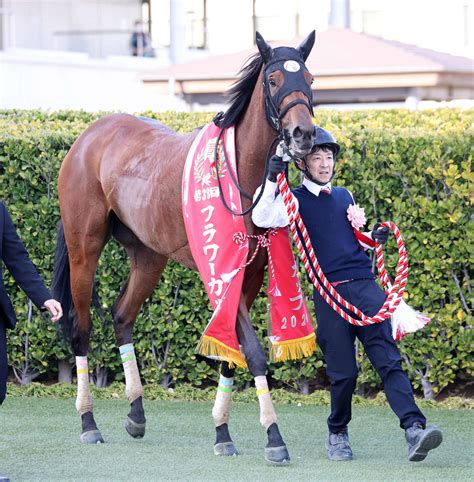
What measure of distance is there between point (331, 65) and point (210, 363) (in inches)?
201

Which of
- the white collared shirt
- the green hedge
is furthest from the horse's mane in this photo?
the green hedge

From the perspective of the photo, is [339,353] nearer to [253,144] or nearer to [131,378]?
[253,144]

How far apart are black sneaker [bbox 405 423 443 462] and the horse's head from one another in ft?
4.66

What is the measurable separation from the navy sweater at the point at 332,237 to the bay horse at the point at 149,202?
280 mm

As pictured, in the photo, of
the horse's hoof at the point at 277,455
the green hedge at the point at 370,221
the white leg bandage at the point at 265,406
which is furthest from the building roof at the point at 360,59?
the horse's hoof at the point at 277,455

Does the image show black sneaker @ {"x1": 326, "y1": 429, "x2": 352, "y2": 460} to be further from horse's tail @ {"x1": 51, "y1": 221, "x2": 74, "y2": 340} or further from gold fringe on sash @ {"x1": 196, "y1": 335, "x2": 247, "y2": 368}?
horse's tail @ {"x1": 51, "y1": 221, "x2": 74, "y2": 340}

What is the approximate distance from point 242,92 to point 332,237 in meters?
0.86

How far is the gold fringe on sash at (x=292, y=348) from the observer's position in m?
5.61

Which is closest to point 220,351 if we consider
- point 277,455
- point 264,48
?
point 277,455

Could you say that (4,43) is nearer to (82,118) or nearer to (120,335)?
(82,118)

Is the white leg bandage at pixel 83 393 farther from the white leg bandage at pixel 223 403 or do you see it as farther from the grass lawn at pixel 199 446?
the white leg bandage at pixel 223 403

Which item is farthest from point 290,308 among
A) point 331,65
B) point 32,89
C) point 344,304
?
point 32,89

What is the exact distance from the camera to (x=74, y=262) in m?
6.62

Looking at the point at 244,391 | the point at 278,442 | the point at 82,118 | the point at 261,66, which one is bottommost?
the point at 244,391
